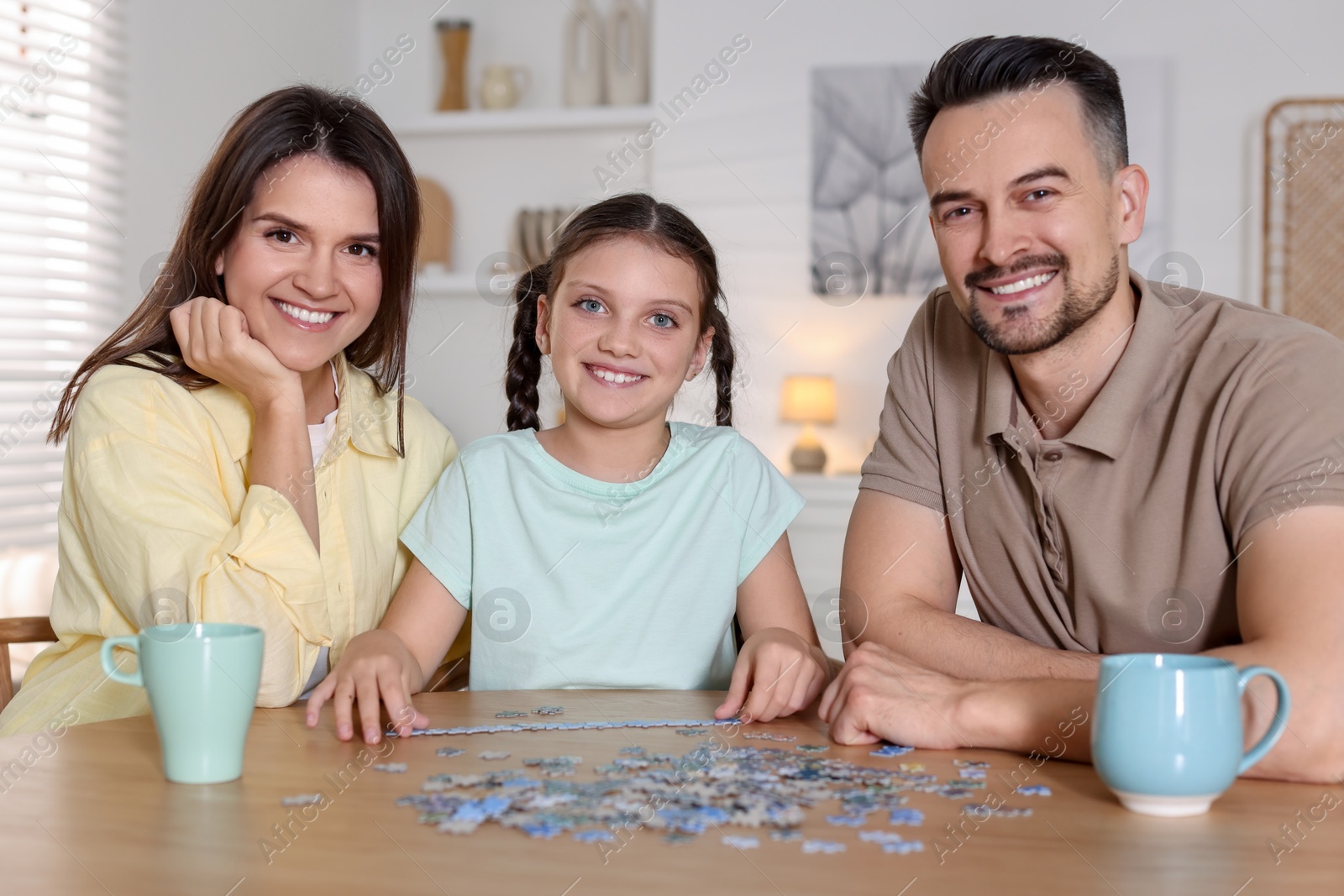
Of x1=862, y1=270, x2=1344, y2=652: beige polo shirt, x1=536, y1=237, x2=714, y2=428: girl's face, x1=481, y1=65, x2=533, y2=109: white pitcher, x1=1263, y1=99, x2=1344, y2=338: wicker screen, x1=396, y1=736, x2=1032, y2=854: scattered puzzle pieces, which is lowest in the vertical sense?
x1=396, y1=736, x2=1032, y2=854: scattered puzzle pieces

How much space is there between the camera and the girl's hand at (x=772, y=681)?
59.1 inches

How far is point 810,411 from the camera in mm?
5801

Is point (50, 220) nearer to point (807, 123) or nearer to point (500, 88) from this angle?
point (500, 88)

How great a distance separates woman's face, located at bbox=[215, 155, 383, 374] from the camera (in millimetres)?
1881

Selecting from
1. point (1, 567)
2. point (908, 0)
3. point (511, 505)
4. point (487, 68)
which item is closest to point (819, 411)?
point (908, 0)

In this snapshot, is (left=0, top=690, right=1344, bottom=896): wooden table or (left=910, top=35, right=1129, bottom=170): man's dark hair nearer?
(left=0, top=690, right=1344, bottom=896): wooden table

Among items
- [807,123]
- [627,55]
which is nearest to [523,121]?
[627,55]

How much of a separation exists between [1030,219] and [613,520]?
2.71 feet

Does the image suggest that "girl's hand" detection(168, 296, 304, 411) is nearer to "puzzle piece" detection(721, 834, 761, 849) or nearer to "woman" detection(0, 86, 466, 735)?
"woman" detection(0, 86, 466, 735)

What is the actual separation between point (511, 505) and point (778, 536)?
1.50 feet

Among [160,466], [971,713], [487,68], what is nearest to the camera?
[971,713]

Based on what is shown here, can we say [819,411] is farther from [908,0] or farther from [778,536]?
[778,536]

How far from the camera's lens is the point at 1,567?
3.95m

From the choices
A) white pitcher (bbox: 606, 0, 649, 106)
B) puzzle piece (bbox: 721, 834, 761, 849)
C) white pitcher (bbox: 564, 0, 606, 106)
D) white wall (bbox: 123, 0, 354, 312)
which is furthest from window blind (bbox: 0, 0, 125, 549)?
puzzle piece (bbox: 721, 834, 761, 849)
